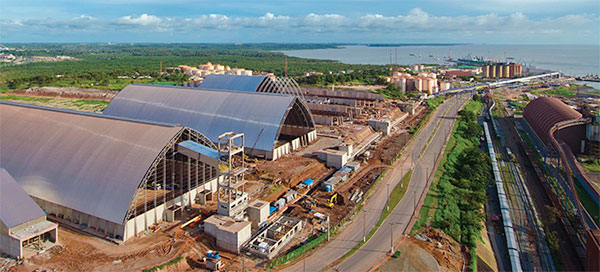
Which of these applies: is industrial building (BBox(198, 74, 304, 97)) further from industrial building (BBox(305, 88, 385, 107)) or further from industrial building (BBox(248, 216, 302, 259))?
industrial building (BBox(248, 216, 302, 259))

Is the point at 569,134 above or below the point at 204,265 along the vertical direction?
above

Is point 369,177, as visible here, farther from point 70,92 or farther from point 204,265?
point 70,92

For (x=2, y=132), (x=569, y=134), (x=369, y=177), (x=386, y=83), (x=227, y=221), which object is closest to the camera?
(x=227, y=221)

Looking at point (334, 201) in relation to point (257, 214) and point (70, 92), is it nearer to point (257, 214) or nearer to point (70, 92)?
point (257, 214)

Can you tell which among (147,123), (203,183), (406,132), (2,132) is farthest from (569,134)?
(2,132)

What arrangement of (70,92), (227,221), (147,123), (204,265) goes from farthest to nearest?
(70,92), (147,123), (227,221), (204,265)
